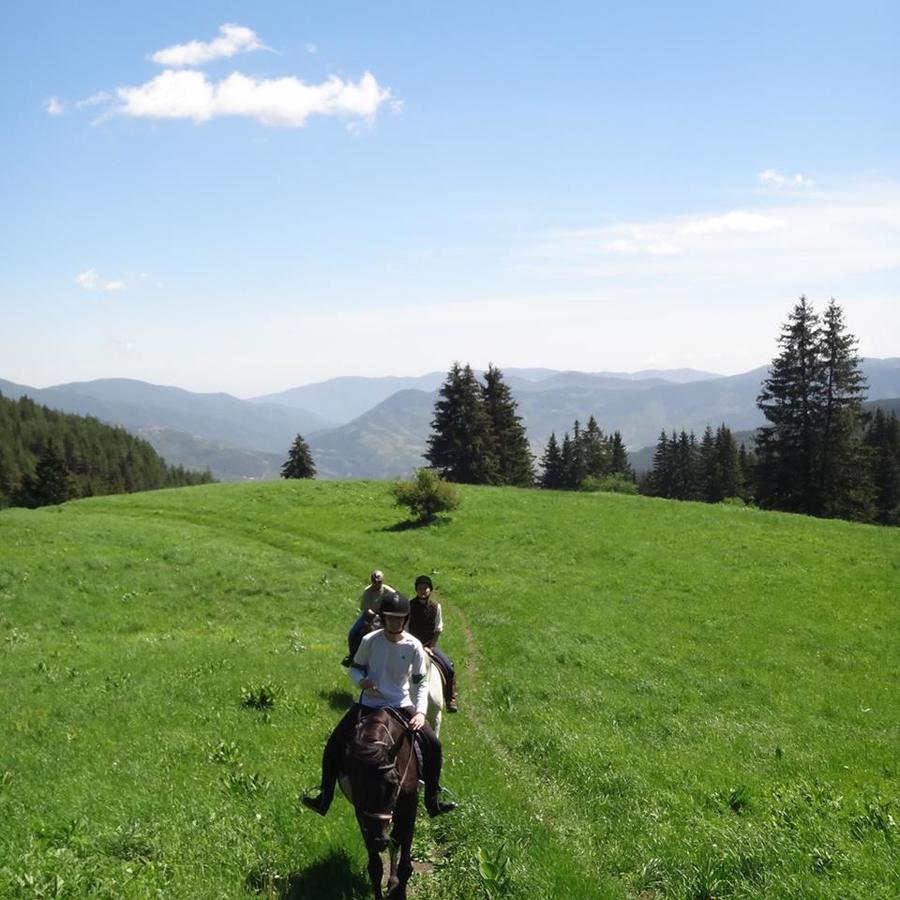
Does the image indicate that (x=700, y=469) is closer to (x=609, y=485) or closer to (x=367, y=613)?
(x=609, y=485)


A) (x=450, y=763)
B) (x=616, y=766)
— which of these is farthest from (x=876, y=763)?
(x=450, y=763)

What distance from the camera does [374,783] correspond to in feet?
23.5

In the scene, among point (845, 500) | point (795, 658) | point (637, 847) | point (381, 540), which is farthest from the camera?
point (845, 500)

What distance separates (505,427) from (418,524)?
1778 inches

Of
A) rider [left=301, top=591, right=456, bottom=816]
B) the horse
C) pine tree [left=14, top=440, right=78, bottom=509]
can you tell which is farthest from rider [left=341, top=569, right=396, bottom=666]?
pine tree [left=14, top=440, right=78, bottom=509]

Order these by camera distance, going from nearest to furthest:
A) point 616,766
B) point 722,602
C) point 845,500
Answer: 1. point 616,766
2. point 722,602
3. point 845,500

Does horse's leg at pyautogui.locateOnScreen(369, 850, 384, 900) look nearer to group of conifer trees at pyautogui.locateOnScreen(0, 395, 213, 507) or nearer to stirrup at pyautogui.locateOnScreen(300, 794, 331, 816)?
stirrup at pyautogui.locateOnScreen(300, 794, 331, 816)

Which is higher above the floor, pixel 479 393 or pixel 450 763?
pixel 479 393

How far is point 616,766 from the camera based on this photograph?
12672 mm

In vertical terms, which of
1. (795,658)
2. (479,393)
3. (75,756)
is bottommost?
(795,658)

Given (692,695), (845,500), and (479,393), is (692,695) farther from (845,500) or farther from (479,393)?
(479,393)

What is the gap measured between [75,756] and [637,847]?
880 cm

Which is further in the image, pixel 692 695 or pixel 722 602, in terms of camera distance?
pixel 722 602

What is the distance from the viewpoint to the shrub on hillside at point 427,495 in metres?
40.1
